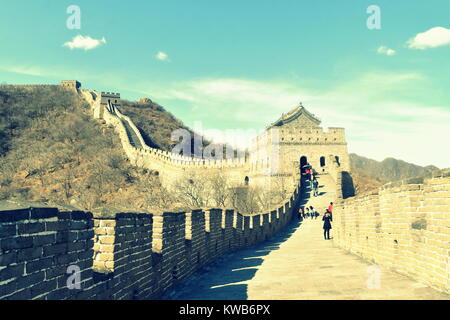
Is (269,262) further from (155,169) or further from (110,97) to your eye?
(110,97)

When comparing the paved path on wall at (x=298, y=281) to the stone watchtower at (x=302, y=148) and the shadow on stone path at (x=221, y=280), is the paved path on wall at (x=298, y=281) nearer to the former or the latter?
the shadow on stone path at (x=221, y=280)

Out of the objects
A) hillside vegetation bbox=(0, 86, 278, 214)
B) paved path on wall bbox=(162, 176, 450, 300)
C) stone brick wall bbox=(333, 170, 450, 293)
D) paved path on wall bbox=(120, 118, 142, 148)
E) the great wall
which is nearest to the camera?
the great wall

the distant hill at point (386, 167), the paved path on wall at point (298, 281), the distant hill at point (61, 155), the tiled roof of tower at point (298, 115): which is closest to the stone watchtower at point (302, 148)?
the tiled roof of tower at point (298, 115)

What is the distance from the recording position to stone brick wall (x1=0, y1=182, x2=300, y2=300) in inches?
120

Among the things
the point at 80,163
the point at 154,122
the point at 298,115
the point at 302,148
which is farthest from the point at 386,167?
the point at 80,163

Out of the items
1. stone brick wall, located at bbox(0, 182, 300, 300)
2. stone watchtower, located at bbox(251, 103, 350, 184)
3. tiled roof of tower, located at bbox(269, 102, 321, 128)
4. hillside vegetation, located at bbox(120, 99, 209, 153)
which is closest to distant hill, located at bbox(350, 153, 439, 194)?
tiled roof of tower, located at bbox(269, 102, 321, 128)

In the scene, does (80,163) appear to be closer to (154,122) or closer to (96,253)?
(154,122)

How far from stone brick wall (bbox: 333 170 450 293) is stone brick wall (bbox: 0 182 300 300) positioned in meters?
→ 3.86

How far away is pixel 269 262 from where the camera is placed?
1007 centimetres

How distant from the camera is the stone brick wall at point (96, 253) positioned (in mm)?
3059

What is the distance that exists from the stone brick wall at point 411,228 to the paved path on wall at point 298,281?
24 centimetres

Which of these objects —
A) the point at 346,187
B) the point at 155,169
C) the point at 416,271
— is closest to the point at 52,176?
the point at 155,169

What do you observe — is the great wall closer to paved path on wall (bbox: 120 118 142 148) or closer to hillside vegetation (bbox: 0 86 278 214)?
hillside vegetation (bbox: 0 86 278 214)
